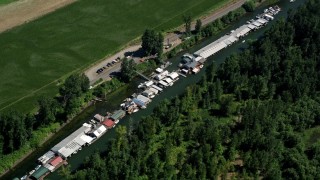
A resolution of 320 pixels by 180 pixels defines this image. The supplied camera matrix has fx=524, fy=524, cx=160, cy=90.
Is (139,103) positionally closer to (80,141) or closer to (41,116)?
(80,141)

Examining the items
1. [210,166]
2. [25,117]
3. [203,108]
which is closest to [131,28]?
[203,108]

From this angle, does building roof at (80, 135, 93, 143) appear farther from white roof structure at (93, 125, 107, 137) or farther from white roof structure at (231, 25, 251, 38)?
white roof structure at (231, 25, 251, 38)

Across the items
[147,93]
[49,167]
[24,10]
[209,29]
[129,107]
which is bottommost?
[49,167]

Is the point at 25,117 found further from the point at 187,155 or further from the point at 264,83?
the point at 264,83

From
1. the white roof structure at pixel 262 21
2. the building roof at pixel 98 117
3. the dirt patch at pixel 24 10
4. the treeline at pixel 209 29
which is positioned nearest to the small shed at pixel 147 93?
the building roof at pixel 98 117

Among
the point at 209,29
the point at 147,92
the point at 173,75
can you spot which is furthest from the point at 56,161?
the point at 209,29

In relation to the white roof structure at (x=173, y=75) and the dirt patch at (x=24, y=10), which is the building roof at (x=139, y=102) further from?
the dirt patch at (x=24, y=10)
